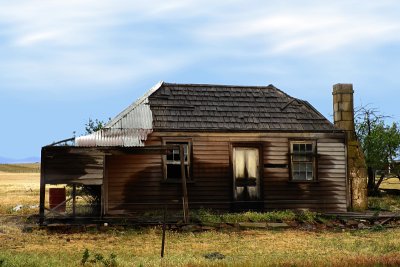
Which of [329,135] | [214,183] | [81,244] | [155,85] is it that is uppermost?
[155,85]

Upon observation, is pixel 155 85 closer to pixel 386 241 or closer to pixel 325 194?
pixel 325 194

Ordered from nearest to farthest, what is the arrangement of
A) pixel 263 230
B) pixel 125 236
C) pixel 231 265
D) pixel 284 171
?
pixel 231 265 < pixel 125 236 < pixel 263 230 < pixel 284 171

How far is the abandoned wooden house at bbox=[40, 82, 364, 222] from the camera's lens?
21203 mm

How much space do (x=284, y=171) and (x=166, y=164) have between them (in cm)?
476

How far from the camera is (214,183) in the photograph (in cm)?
2205

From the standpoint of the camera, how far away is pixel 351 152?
24.9m

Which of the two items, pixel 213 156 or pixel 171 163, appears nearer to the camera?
pixel 171 163

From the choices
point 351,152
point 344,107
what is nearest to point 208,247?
point 351,152

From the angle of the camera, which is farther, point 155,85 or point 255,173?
point 155,85

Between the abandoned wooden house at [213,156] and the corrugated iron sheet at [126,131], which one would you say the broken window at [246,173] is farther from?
the corrugated iron sheet at [126,131]

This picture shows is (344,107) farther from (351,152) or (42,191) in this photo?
(42,191)

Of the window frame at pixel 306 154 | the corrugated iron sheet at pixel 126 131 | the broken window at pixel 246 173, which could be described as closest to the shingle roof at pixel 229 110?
the corrugated iron sheet at pixel 126 131

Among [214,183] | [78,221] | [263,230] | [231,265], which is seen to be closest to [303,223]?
[263,230]

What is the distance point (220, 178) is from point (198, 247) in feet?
21.5
